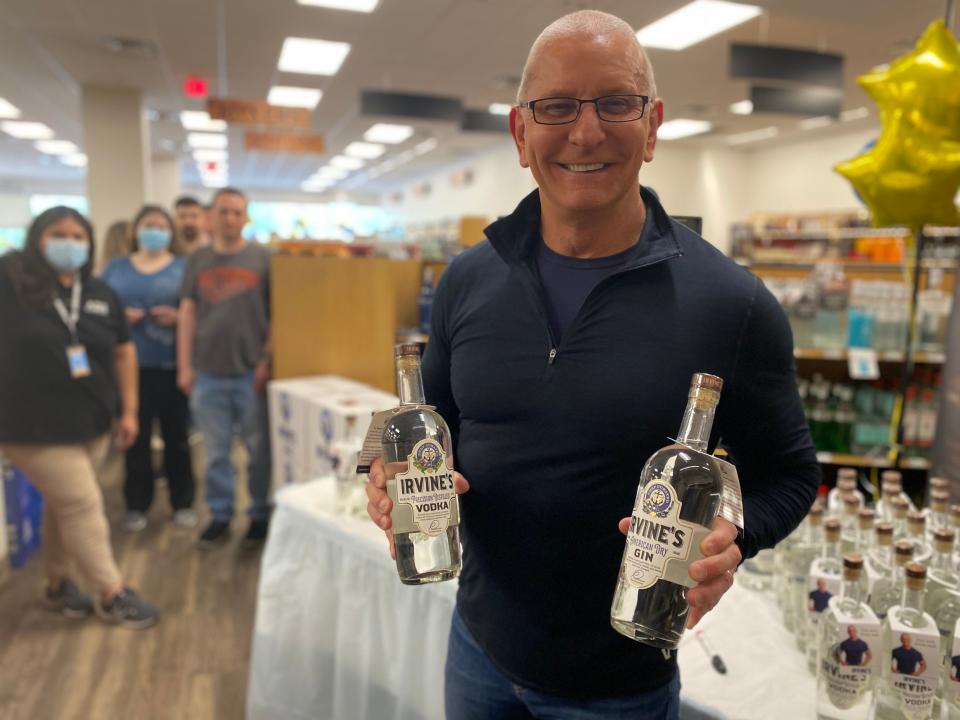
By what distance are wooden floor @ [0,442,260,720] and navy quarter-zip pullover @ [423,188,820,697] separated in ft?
6.04

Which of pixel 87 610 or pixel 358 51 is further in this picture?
pixel 358 51

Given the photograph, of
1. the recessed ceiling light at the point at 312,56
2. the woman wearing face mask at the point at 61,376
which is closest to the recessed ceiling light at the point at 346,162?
the recessed ceiling light at the point at 312,56

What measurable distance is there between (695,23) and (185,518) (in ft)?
16.6

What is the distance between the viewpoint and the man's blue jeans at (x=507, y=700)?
3.29 ft

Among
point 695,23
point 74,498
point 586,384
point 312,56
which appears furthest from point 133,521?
point 695,23

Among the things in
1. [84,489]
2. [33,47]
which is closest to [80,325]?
[84,489]

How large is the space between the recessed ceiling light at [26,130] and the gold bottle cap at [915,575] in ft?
40.3

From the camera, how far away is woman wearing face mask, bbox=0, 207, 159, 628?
2492mm

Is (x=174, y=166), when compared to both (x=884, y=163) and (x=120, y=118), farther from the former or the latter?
(x=884, y=163)

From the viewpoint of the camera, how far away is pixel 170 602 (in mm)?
3119

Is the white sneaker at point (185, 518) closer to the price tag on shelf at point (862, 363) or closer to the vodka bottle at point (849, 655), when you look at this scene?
the price tag on shelf at point (862, 363)

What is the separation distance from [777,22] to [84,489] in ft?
19.2

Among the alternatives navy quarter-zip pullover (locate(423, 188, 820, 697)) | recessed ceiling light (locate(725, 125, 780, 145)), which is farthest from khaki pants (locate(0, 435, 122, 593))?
recessed ceiling light (locate(725, 125, 780, 145))

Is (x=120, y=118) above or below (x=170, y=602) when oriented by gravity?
above
